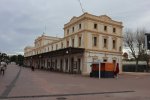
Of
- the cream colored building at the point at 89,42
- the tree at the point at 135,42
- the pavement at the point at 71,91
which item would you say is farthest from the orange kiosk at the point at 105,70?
the tree at the point at 135,42

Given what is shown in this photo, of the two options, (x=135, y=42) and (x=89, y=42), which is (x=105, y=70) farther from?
(x=135, y=42)

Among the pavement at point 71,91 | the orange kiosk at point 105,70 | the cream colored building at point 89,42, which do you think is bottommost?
the pavement at point 71,91

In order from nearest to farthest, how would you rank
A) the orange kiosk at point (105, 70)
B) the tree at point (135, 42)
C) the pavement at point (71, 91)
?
the pavement at point (71, 91)
the orange kiosk at point (105, 70)
the tree at point (135, 42)

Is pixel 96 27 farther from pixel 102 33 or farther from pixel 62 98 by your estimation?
pixel 62 98

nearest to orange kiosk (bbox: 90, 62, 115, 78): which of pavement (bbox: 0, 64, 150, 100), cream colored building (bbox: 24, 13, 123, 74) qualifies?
cream colored building (bbox: 24, 13, 123, 74)

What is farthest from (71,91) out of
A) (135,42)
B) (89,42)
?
(135,42)

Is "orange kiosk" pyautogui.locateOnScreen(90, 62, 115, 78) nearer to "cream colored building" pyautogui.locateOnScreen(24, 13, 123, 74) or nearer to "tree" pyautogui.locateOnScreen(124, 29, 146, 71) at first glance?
"cream colored building" pyautogui.locateOnScreen(24, 13, 123, 74)

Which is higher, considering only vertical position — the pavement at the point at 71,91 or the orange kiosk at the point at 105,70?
the orange kiosk at the point at 105,70

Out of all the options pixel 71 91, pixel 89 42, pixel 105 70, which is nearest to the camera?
Result: pixel 71 91

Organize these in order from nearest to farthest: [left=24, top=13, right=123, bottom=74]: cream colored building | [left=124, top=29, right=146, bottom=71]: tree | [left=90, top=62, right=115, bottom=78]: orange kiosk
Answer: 1. [left=90, top=62, right=115, bottom=78]: orange kiosk
2. [left=24, top=13, right=123, bottom=74]: cream colored building
3. [left=124, top=29, right=146, bottom=71]: tree

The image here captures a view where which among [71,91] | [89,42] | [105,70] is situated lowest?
[71,91]

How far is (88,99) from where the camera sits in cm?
1323

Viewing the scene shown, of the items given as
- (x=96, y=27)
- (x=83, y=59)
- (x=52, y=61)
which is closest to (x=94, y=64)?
(x=83, y=59)

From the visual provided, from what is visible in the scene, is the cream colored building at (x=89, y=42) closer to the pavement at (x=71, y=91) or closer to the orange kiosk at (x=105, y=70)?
the orange kiosk at (x=105, y=70)
